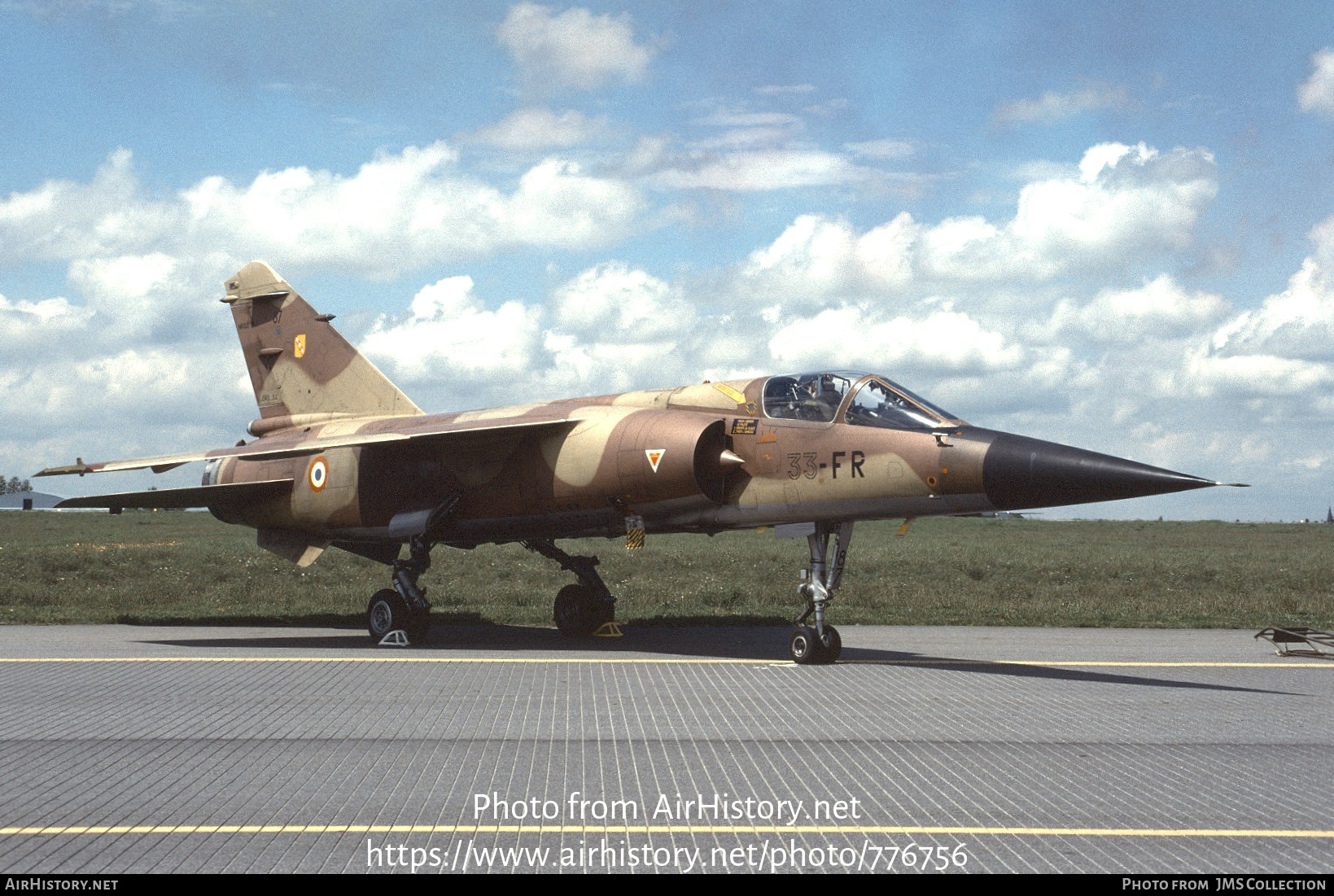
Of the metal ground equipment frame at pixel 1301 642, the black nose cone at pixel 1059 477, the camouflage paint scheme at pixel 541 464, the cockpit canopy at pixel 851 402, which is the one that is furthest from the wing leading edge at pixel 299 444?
the metal ground equipment frame at pixel 1301 642

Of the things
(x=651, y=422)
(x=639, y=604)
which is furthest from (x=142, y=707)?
(x=639, y=604)

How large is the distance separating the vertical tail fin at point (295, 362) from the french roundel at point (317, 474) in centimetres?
218

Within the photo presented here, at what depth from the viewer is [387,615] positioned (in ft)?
55.3

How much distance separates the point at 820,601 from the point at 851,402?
2.27 meters

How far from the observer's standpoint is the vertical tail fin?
20.6 metres

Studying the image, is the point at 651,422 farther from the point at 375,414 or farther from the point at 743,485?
the point at 375,414

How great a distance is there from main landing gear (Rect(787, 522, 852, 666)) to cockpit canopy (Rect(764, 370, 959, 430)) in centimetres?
130

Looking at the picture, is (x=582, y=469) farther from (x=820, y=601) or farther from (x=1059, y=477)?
(x=1059, y=477)

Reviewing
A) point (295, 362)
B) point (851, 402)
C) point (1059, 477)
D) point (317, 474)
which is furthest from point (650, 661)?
point (295, 362)

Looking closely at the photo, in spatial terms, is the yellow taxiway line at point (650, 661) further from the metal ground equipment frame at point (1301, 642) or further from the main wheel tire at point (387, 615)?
the main wheel tire at point (387, 615)

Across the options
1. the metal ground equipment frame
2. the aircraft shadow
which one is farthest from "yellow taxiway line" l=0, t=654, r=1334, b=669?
the metal ground equipment frame

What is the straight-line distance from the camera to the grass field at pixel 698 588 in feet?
69.1

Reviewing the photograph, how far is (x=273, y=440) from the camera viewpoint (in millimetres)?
19375

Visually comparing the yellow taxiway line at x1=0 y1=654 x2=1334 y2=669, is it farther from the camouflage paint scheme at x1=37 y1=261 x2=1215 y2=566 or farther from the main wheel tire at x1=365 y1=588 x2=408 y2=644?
the main wheel tire at x1=365 y1=588 x2=408 y2=644
